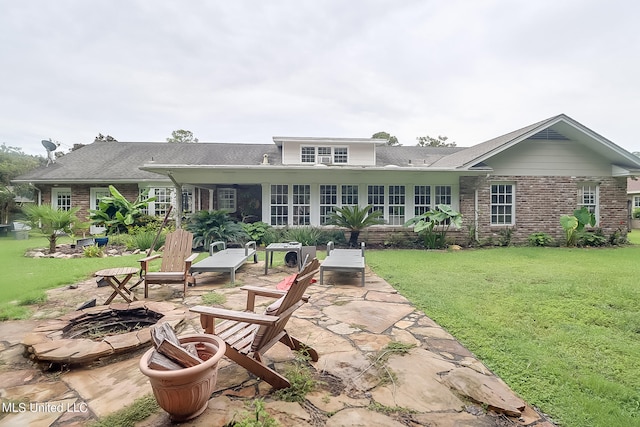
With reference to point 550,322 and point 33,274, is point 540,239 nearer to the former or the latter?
point 550,322

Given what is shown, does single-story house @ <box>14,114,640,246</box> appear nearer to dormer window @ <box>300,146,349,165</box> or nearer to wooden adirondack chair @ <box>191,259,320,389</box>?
dormer window @ <box>300,146,349,165</box>

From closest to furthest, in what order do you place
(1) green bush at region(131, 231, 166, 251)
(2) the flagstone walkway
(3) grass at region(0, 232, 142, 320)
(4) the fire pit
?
(2) the flagstone walkway
(4) the fire pit
(3) grass at region(0, 232, 142, 320)
(1) green bush at region(131, 231, 166, 251)

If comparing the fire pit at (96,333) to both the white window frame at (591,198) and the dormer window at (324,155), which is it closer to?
the dormer window at (324,155)

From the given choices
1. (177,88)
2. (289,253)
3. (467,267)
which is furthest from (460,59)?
(177,88)

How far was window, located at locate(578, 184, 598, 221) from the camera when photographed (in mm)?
12328

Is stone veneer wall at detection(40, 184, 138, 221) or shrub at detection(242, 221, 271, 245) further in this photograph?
stone veneer wall at detection(40, 184, 138, 221)

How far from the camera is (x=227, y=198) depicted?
15.2 m

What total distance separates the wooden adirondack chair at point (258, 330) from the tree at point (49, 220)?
31.6ft

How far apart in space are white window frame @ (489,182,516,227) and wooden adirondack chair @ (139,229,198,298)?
36.8ft

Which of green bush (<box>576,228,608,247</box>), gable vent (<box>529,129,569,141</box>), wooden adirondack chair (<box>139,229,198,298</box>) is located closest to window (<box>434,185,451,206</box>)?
gable vent (<box>529,129,569,141</box>)

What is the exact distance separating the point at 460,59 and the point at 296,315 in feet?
41.3

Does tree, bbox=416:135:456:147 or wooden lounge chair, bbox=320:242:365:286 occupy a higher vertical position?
tree, bbox=416:135:456:147

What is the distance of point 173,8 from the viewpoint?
8.09 meters
